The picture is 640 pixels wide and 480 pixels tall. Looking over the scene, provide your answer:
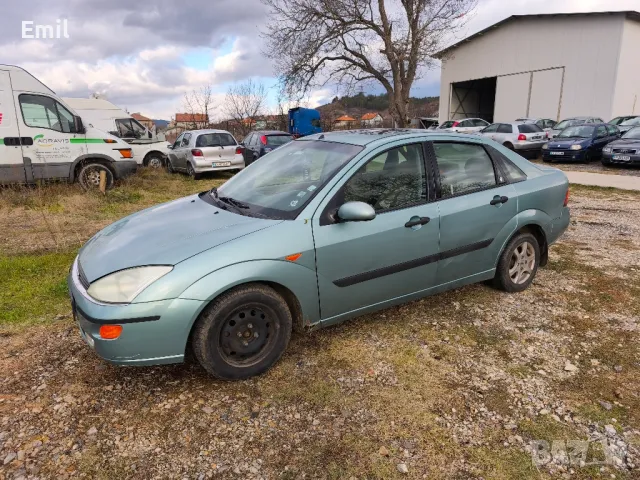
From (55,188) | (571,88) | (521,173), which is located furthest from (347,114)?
(521,173)

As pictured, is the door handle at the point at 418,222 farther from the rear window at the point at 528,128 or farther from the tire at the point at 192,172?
the rear window at the point at 528,128

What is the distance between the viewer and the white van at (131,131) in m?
14.6

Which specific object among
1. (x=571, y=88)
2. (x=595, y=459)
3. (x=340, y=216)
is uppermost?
(x=571, y=88)

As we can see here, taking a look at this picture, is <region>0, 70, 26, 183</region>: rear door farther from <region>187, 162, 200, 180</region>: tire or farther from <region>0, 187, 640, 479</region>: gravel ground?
<region>0, 187, 640, 479</region>: gravel ground

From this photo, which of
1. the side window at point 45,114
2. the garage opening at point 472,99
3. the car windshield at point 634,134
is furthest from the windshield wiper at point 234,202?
the garage opening at point 472,99

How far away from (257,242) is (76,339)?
1.83 metres

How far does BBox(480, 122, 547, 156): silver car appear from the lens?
60.4 feet

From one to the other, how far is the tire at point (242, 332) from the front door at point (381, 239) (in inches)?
14.2

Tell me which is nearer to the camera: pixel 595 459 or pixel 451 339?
pixel 595 459

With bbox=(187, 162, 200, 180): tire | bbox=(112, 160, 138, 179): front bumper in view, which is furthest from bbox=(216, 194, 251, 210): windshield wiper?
bbox=(187, 162, 200, 180): tire

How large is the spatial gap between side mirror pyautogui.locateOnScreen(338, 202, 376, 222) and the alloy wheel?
1904 mm

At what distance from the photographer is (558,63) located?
→ 86.2 feet

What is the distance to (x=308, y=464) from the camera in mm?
2260

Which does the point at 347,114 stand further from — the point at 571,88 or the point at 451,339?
the point at 451,339
